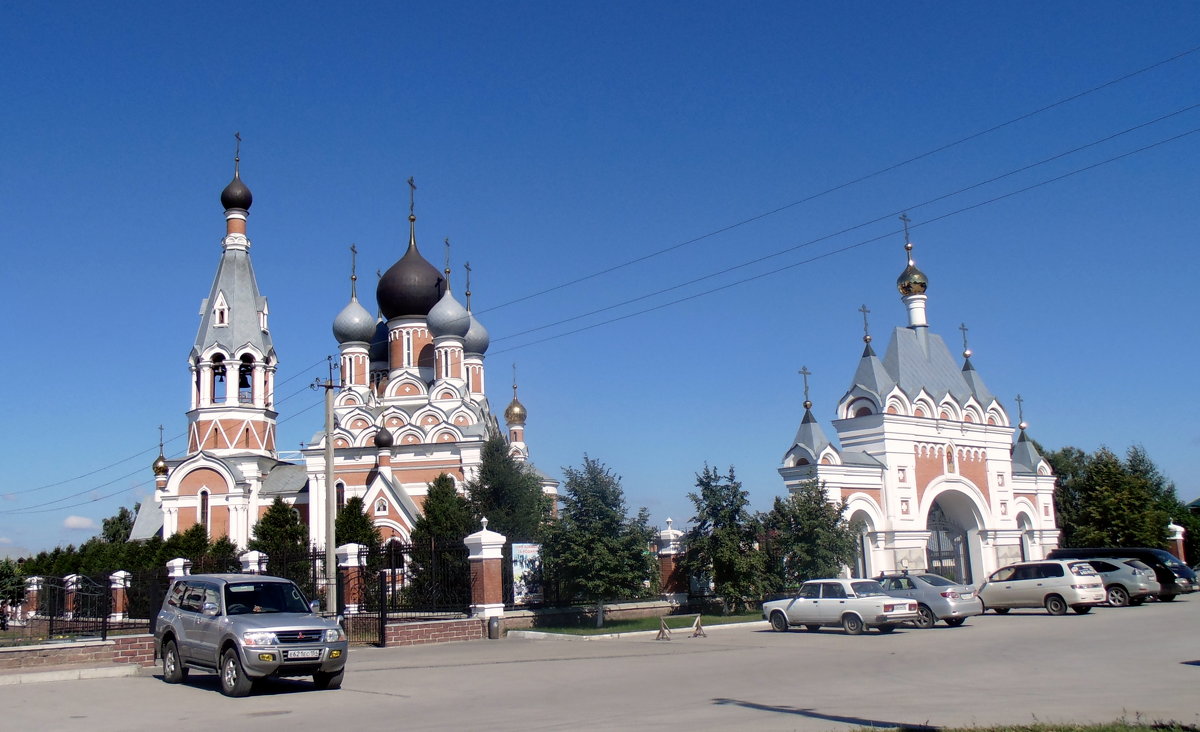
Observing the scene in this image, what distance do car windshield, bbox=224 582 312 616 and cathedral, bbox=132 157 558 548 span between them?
82.1 ft

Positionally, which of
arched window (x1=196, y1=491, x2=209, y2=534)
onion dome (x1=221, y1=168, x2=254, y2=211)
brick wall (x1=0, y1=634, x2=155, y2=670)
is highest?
onion dome (x1=221, y1=168, x2=254, y2=211)

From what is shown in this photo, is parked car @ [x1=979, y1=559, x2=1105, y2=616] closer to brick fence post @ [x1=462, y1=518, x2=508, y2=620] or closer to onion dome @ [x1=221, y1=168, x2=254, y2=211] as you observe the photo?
brick fence post @ [x1=462, y1=518, x2=508, y2=620]

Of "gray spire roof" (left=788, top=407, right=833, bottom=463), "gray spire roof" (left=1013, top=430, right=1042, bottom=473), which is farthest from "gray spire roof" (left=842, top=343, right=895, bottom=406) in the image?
"gray spire roof" (left=1013, top=430, right=1042, bottom=473)

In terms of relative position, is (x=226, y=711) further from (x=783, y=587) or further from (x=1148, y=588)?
(x=1148, y=588)

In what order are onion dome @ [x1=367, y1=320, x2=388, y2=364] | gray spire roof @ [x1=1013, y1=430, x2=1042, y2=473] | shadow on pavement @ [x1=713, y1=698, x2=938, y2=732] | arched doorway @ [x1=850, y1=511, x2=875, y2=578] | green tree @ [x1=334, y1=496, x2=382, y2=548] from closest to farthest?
shadow on pavement @ [x1=713, y1=698, x2=938, y2=732], green tree @ [x1=334, y1=496, x2=382, y2=548], arched doorway @ [x1=850, y1=511, x2=875, y2=578], gray spire roof @ [x1=1013, y1=430, x2=1042, y2=473], onion dome @ [x1=367, y1=320, x2=388, y2=364]

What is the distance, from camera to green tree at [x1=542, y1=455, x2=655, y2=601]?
23.1 meters

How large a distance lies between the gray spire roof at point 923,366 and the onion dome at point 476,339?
19.9 meters

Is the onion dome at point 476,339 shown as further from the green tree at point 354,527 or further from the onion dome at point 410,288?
the green tree at point 354,527

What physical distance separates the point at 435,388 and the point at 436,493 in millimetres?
9858

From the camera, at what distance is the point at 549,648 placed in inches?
738

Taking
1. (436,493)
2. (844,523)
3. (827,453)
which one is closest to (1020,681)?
(844,523)

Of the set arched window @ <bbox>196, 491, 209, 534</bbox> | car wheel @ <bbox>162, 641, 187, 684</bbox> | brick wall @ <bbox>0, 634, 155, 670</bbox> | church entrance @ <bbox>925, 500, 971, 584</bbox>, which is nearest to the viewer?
car wheel @ <bbox>162, 641, 187, 684</bbox>

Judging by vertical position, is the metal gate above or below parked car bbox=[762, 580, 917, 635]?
above

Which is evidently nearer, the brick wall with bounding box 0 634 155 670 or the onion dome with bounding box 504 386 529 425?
the brick wall with bounding box 0 634 155 670
